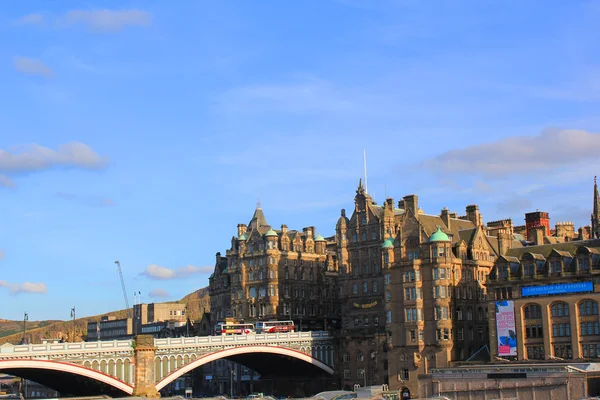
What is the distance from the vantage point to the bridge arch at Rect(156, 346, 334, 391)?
138375 mm

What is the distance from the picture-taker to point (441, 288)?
472ft

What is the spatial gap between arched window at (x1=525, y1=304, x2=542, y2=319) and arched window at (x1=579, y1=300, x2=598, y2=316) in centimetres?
666

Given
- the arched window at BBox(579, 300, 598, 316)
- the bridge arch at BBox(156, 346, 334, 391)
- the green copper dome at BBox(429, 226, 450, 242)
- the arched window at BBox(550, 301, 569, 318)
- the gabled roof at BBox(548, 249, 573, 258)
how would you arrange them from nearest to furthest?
the arched window at BBox(579, 300, 598, 316), the arched window at BBox(550, 301, 569, 318), the gabled roof at BBox(548, 249, 573, 258), the bridge arch at BBox(156, 346, 334, 391), the green copper dome at BBox(429, 226, 450, 242)

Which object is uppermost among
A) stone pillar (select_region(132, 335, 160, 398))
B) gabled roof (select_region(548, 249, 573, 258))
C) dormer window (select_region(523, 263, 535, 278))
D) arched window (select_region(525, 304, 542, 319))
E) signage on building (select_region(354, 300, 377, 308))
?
gabled roof (select_region(548, 249, 573, 258))

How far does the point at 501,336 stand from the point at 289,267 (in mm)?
61097

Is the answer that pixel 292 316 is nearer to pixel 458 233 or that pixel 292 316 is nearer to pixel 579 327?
pixel 458 233

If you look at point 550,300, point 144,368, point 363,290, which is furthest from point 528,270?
point 144,368

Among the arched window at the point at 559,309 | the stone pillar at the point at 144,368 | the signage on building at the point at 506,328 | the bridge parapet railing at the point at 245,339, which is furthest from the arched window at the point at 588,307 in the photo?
the stone pillar at the point at 144,368

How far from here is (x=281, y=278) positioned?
607 ft

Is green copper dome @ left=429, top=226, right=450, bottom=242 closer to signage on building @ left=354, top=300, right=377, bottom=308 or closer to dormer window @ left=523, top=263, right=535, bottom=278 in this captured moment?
dormer window @ left=523, top=263, right=535, bottom=278

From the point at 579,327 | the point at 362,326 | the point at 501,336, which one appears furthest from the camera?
the point at 362,326

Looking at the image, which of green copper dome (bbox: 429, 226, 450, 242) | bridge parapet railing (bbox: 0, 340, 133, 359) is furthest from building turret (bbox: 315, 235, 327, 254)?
bridge parapet railing (bbox: 0, 340, 133, 359)

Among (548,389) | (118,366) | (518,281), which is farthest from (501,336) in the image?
(118,366)

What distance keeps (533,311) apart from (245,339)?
162 feet
